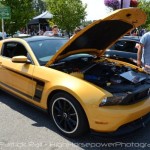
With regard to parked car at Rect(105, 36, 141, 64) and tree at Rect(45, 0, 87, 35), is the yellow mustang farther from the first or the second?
tree at Rect(45, 0, 87, 35)

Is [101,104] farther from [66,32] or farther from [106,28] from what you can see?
[66,32]

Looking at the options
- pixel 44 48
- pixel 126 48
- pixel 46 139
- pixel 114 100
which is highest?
pixel 44 48

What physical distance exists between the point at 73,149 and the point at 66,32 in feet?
45.6

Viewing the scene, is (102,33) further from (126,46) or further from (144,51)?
(126,46)

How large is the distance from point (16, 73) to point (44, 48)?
0.68 m

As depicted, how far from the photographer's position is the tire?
387cm

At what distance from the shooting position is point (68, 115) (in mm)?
4109

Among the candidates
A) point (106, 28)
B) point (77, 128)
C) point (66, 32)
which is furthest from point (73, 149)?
point (66, 32)

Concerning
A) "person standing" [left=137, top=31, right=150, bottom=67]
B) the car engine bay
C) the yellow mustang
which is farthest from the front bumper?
"person standing" [left=137, top=31, right=150, bottom=67]

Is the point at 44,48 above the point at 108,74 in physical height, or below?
above

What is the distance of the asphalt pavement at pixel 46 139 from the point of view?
3918mm

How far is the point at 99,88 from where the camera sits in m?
3.89

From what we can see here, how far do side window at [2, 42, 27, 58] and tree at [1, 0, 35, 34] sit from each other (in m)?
7.73

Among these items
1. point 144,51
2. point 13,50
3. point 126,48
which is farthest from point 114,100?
point 126,48
